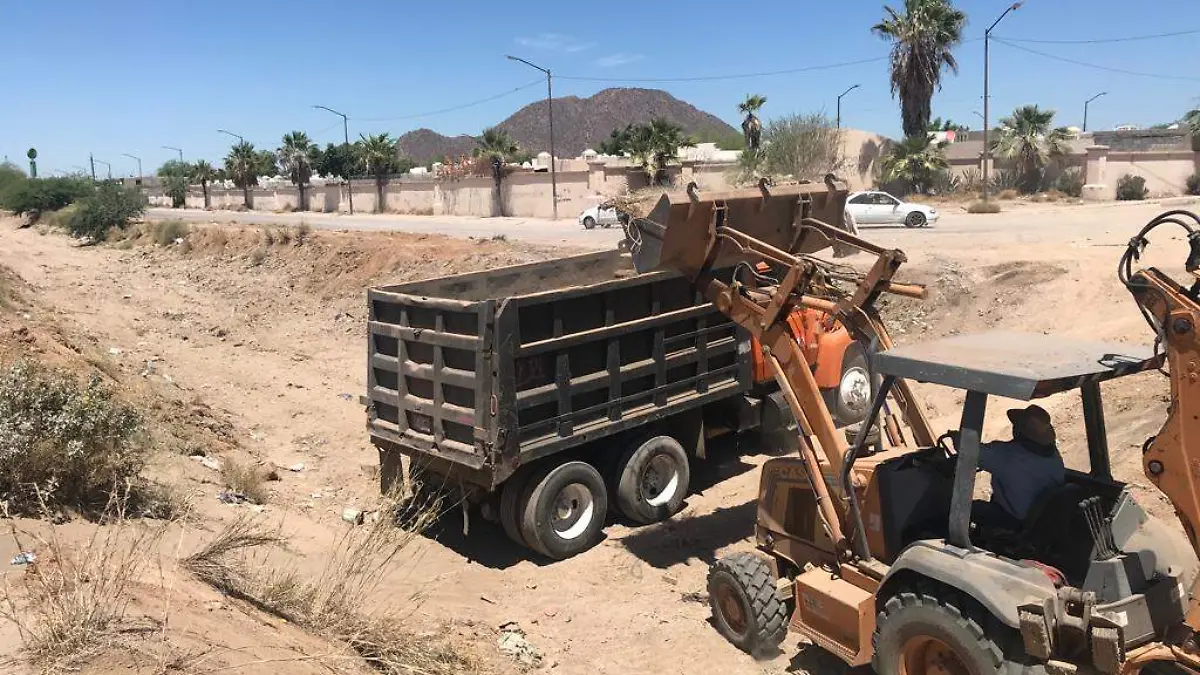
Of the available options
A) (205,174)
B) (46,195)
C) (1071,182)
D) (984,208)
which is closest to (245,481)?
(984,208)

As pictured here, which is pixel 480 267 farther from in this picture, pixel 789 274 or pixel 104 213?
pixel 104 213

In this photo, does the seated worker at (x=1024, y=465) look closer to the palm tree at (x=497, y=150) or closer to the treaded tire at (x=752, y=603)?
the treaded tire at (x=752, y=603)

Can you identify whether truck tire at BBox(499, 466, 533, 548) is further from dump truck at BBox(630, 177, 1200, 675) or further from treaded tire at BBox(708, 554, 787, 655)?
treaded tire at BBox(708, 554, 787, 655)

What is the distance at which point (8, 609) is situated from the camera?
175 inches

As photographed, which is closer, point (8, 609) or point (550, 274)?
point (8, 609)

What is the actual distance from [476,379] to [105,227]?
136 ft

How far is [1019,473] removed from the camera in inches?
178

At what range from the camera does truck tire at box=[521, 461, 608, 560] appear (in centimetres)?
760

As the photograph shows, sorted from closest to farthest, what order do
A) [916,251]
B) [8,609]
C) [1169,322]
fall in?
[1169,322] < [8,609] < [916,251]

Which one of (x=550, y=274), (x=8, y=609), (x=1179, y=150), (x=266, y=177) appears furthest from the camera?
(x=266, y=177)

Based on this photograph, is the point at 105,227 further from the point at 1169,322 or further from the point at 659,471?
the point at 1169,322

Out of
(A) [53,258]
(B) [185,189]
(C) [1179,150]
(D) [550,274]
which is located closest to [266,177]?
(B) [185,189]

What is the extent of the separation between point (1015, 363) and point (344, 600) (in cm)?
400

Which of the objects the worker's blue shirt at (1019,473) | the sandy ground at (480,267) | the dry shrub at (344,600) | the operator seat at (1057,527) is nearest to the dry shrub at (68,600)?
the dry shrub at (344,600)
